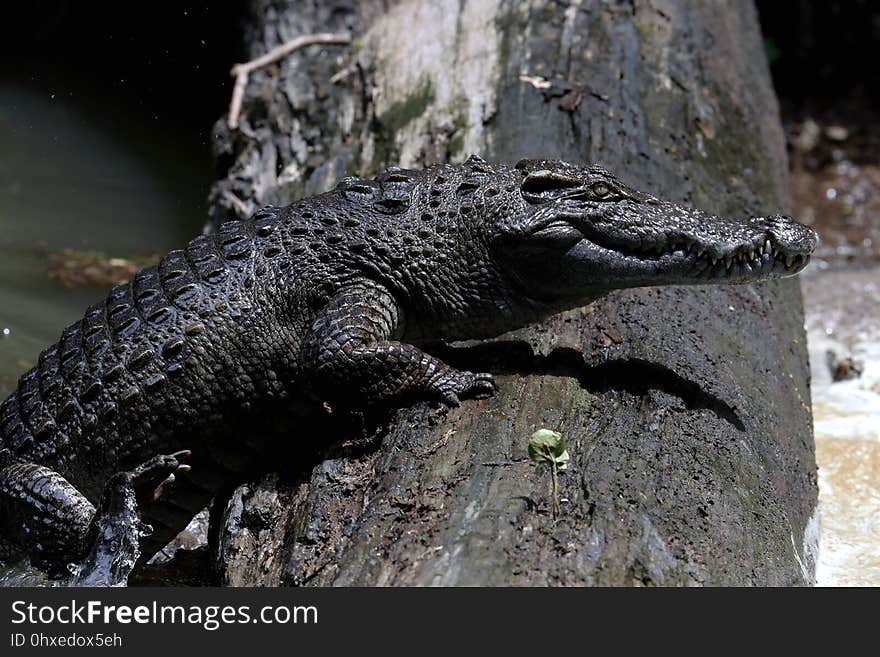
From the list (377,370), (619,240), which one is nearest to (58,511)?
(377,370)

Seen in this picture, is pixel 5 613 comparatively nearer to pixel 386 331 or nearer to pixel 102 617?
pixel 102 617

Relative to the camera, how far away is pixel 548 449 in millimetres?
3326

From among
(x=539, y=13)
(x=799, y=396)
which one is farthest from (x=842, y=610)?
(x=539, y=13)

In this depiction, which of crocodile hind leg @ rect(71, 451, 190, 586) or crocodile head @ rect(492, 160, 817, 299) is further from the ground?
crocodile head @ rect(492, 160, 817, 299)

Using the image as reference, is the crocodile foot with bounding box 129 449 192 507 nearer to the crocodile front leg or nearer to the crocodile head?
the crocodile front leg

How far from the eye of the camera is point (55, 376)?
13.8 feet

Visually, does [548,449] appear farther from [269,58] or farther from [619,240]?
[269,58]

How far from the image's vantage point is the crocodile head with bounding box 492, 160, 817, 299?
3869 mm

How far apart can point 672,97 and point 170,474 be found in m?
3.73

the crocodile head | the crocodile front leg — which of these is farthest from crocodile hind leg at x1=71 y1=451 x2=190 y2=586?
the crocodile head

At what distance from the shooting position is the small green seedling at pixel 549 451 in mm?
3305

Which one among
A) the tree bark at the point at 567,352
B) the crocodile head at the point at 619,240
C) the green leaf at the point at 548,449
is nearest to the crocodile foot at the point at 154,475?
the tree bark at the point at 567,352

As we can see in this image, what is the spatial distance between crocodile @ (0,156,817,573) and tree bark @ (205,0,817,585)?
10.8 inches

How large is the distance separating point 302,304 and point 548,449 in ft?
4.15
